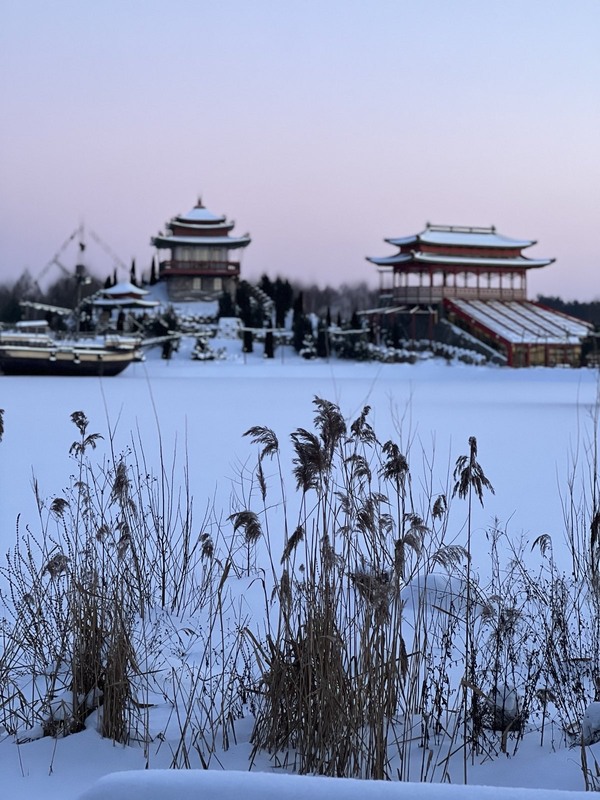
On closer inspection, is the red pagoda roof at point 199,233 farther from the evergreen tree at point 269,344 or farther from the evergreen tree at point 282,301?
the evergreen tree at point 269,344

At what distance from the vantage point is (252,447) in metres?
11.2

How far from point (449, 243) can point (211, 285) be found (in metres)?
11.4

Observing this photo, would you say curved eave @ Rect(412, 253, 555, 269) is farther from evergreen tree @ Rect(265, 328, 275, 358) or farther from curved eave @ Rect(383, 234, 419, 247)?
evergreen tree @ Rect(265, 328, 275, 358)

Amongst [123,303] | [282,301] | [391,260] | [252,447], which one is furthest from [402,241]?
[252,447]

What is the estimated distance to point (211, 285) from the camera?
4622 cm

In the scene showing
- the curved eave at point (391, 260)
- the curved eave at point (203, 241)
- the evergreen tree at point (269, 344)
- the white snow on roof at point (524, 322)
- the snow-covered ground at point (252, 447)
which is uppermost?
the curved eave at point (203, 241)

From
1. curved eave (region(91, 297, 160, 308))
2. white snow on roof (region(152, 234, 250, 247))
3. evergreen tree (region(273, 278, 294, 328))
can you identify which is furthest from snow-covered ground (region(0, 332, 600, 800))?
white snow on roof (region(152, 234, 250, 247))

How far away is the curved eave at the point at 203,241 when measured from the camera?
45.9m

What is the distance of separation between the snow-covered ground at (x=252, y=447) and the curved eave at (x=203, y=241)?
42.5 ft

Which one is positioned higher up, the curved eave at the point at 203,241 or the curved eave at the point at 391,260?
the curved eave at the point at 203,241

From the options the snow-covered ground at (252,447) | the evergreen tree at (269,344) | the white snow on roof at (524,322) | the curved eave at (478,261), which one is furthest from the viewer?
the curved eave at (478,261)

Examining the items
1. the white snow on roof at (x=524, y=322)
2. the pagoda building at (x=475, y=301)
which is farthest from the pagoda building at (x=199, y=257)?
the white snow on roof at (x=524, y=322)

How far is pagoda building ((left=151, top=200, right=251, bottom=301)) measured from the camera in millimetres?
45719

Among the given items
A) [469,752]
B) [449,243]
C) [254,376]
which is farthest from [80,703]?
[449,243]
